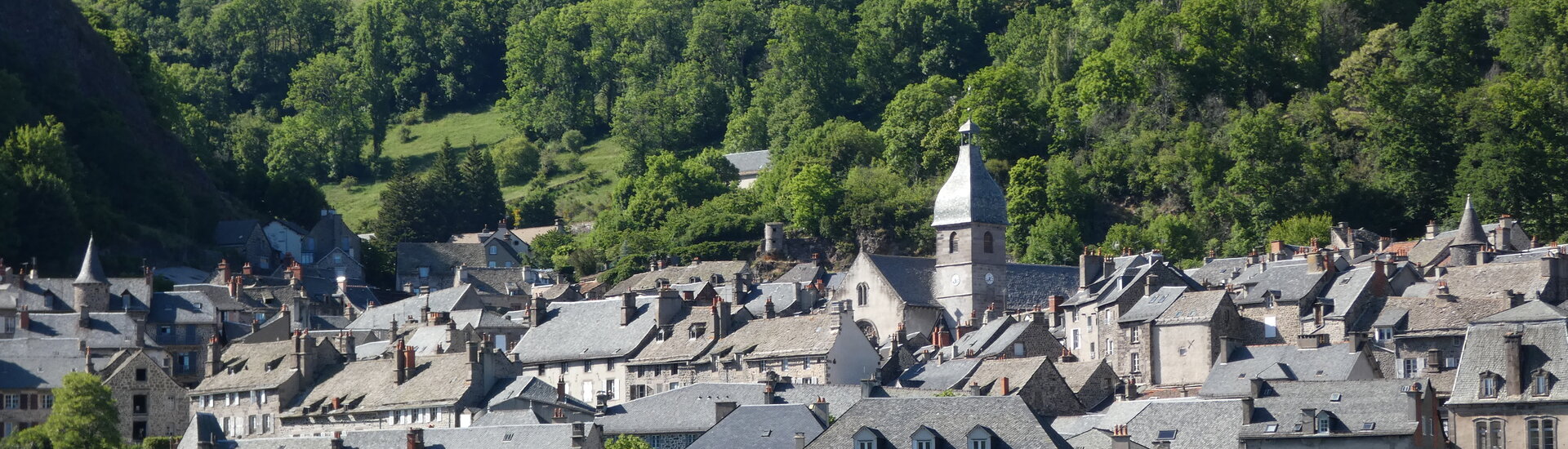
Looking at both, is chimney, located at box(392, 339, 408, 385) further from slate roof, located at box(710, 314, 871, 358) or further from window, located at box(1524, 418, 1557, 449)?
window, located at box(1524, 418, 1557, 449)

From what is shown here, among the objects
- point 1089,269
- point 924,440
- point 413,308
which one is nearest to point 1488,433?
point 924,440

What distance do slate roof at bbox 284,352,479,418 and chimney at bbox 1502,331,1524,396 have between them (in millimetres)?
32234

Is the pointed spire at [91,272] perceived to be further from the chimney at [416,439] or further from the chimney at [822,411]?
the chimney at [822,411]

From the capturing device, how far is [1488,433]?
68.2 metres

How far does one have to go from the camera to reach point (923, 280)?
3930 inches

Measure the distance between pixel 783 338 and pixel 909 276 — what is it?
10585 millimetres

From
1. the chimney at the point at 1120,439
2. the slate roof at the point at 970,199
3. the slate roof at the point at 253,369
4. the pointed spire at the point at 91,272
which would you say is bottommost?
the chimney at the point at 1120,439

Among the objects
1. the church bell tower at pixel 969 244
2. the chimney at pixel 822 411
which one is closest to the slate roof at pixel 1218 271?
the church bell tower at pixel 969 244

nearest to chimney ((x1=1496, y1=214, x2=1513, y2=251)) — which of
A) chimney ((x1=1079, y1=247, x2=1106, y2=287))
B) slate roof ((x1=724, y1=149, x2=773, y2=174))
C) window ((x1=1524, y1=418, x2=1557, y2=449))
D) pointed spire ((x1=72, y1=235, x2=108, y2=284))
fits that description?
chimney ((x1=1079, y1=247, x2=1106, y2=287))

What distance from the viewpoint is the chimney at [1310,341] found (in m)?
77.4

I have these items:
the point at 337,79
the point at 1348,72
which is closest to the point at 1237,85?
the point at 1348,72

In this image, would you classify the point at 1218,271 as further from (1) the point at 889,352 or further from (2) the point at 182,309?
(2) the point at 182,309

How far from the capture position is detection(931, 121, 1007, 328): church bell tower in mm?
98938

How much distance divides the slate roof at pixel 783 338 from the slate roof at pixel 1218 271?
13536 millimetres
